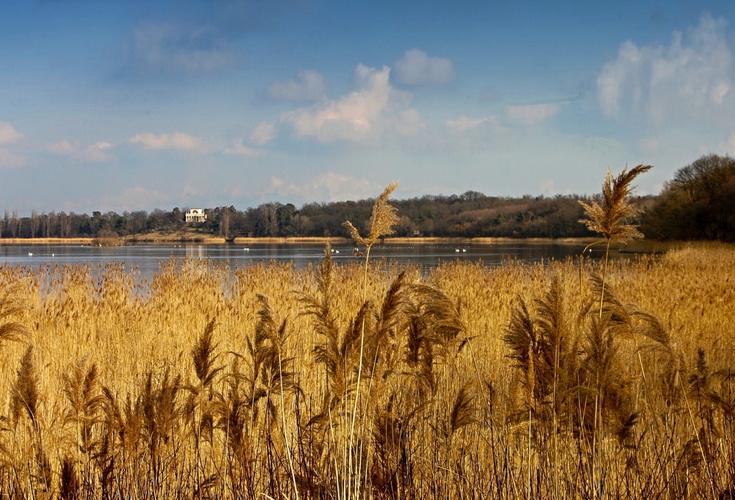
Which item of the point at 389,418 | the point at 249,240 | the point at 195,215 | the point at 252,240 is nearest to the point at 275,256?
the point at 389,418

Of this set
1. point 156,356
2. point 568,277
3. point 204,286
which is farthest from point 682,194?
point 156,356

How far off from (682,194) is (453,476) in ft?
172

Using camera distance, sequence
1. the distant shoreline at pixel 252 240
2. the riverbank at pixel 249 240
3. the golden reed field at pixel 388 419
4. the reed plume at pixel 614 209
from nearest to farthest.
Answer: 1. the golden reed field at pixel 388 419
2. the reed plume at pixel 614 209
3. the riverbank at pixel 249 240
4. the distant shoreline at pixel 252 240

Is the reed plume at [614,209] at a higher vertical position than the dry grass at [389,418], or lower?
higher

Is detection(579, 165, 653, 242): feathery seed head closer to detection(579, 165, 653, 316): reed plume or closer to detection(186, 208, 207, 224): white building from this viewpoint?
detection(579, 165, 653, 316): reed plume

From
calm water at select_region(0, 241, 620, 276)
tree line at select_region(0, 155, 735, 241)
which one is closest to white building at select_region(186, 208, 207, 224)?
tree line at select_region(0, 155, 735, 241)

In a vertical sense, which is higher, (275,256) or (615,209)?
(615,209)

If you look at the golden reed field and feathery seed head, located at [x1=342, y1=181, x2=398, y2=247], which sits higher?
feathery seed head, located at [x1=342, y1=181, x2=398, y2=247]

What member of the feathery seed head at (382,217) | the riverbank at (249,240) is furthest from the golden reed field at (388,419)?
the riverbank at (249,240)

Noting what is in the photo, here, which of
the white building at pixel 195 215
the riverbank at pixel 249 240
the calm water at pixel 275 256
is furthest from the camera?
the white building at pixel 195 215

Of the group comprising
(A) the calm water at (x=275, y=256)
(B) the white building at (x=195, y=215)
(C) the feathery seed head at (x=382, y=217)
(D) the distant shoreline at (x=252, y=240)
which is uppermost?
(B) the white building at (x=195, y=215)

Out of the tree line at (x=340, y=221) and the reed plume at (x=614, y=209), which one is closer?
the reed plume at (x=614, y=209)

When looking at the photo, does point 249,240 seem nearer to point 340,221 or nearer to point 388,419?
point 340,221

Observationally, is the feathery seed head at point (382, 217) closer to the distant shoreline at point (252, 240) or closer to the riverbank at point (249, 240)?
the riverbank at point (249, 240)
